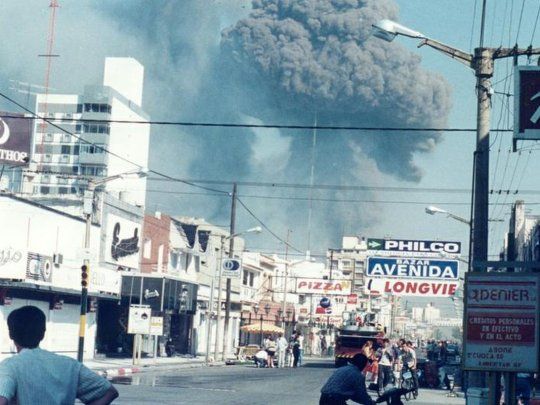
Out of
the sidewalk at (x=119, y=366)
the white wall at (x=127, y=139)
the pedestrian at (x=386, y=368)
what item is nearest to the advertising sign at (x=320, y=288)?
the sidewalk at (x=119, y=366)

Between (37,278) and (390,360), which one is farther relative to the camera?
(37,278)

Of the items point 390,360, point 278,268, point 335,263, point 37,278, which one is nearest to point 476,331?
point 390,360

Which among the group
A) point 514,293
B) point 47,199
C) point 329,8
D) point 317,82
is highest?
point 329,8

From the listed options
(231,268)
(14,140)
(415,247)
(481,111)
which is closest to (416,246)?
(415,247)

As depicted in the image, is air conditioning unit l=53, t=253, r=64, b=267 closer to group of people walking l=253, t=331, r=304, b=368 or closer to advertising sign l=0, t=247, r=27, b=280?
advertising sign l=0, t=247, r=27, b=280

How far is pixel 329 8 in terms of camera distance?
7136 inches

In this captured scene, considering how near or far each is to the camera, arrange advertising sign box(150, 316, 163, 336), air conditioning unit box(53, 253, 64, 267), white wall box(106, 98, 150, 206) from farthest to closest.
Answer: white wall box(106, 98, 150, 206) < advertising sign box(150, 316, 163, 336) < air conditioning unit box(53, 253, 64, 267)

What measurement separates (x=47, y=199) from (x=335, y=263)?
117529mm

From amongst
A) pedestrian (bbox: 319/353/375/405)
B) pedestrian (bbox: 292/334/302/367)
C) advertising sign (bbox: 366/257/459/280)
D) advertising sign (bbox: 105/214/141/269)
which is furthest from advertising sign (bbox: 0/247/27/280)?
pedestrian (bbox: 319/353/375/405)

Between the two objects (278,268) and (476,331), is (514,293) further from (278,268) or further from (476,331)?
(278,268)

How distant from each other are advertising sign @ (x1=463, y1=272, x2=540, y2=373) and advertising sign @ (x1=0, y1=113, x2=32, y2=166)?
124ft

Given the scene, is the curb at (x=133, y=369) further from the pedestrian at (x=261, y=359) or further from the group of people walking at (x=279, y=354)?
the group of people walking at (x=279, y=354)

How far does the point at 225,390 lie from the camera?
104 feet

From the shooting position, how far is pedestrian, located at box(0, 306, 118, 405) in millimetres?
5723
